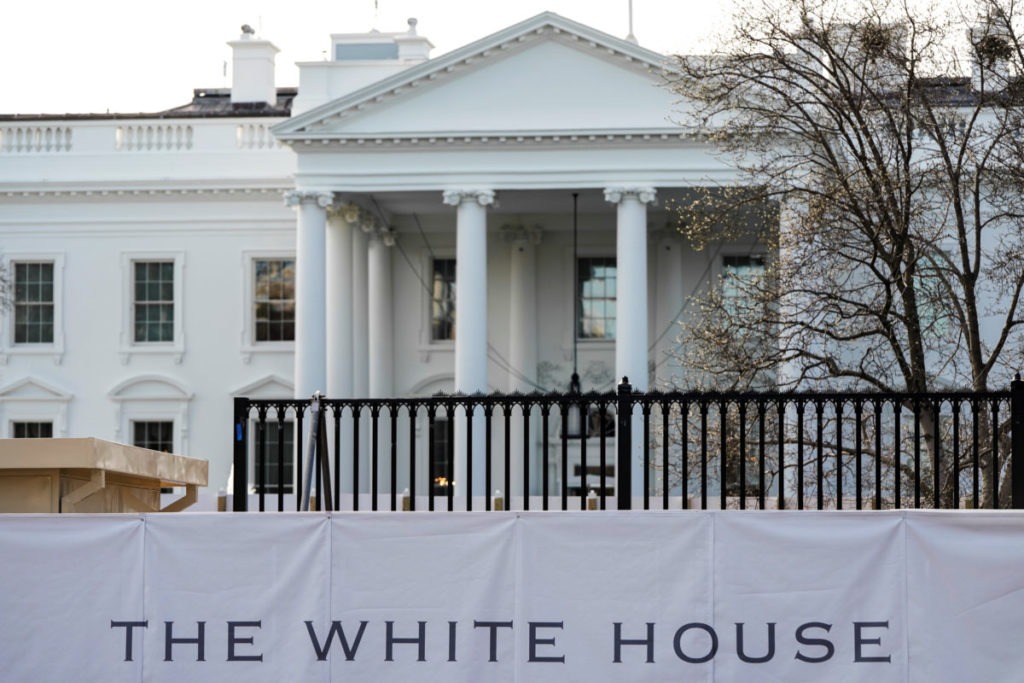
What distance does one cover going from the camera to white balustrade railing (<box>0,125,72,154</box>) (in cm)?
4278

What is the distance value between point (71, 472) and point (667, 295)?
31274mm

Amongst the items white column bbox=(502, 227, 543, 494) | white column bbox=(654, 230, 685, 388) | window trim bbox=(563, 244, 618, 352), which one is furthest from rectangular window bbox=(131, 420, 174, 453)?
white column bbox=(654, 230, 685, 388)

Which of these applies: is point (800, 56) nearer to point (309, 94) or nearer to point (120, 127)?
point (309, 94)

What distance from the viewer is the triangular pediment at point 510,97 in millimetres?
36938

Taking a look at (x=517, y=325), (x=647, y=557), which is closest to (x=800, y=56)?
(x=647, y=557)

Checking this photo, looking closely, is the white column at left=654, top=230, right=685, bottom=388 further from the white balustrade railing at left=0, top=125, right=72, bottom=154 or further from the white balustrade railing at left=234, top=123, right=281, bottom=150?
the white balustrade railing at left=0, top=125, right=72, bottom=154

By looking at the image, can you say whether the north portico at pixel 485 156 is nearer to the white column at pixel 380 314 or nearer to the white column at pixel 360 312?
the white column at pixel 360 312

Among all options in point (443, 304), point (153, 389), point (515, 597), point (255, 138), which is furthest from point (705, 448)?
point (153, 389)

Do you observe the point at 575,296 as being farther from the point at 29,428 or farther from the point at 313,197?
the point at 29,428

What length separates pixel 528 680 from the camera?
9.37m

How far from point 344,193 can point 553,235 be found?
6499mm

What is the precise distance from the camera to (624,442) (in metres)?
10.2

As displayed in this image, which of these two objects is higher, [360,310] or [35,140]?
[35,140]

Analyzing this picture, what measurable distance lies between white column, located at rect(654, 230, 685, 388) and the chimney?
38.6ft
